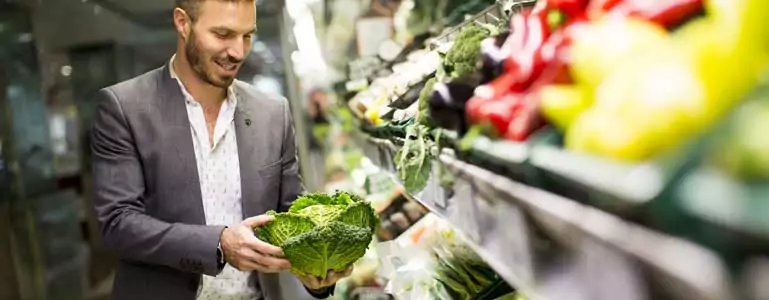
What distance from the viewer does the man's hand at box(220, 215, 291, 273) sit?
2.26 metres

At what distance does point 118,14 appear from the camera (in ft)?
14.5

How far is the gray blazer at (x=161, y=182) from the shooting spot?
2467 millimetres

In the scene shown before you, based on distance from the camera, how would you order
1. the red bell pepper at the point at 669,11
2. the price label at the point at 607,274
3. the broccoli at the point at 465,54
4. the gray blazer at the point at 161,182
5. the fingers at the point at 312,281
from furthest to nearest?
the gray blazer at the point at 161,182, the fingers at the point at 312,281, the broccoli at the point at 465,54, the red bell pepper at the point at 669,11, the price label at the point at 607,274

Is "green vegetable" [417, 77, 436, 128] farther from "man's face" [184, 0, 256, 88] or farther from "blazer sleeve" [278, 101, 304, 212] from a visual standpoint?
"blazer sleeve" [278, 101, 304, 212]

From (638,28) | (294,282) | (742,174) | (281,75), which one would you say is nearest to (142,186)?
(294,282)

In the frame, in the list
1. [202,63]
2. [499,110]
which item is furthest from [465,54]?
[202,63]

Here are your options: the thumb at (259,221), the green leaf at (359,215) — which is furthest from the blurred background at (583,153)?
the thumb at (259,221)

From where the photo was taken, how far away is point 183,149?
8.66 ft

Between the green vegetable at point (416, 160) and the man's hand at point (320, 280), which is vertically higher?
the green vegetable at point (416, 160)

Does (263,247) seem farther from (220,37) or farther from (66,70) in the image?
(66,70)

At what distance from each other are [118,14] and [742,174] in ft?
13.8

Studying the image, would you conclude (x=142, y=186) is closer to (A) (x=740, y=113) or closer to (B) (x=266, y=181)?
(B) (x=266, y=181)

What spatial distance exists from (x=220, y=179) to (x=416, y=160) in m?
0.94

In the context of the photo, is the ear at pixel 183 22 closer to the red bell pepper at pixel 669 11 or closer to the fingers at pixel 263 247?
the fingers at pixel 263 247
